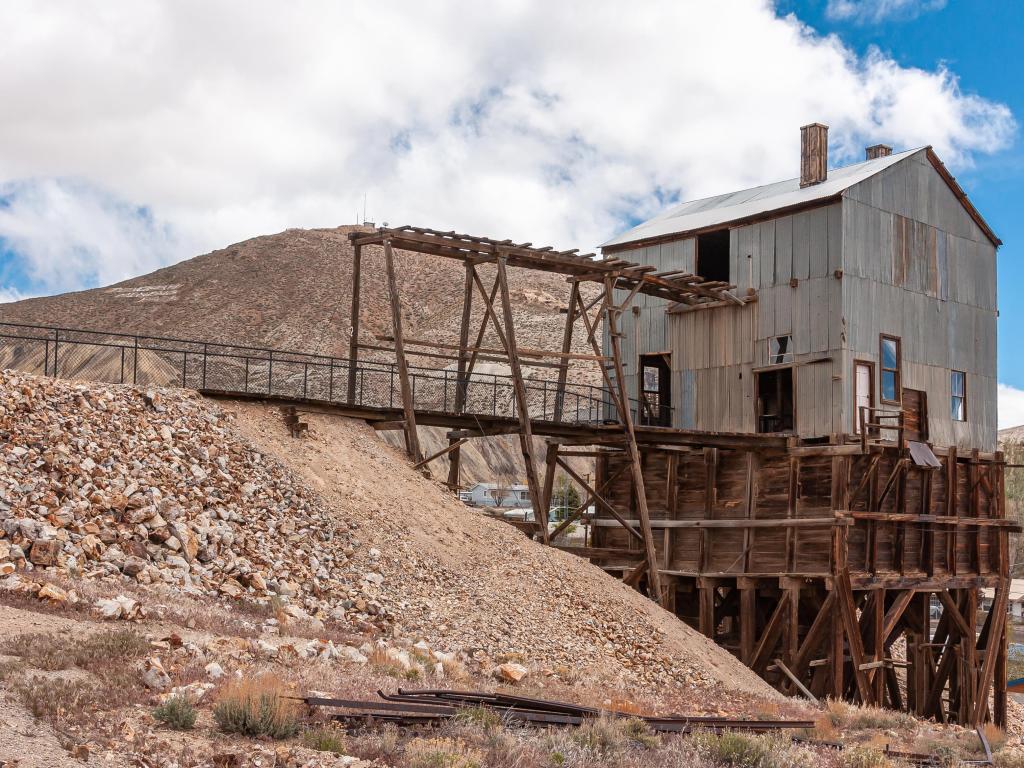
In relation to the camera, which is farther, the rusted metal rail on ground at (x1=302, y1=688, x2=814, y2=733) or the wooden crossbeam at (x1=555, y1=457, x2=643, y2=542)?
the wooden crossbeam at (x1=555, y1=457, x2=643, y2=542)

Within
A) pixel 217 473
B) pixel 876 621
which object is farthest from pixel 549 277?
pixel 217 473

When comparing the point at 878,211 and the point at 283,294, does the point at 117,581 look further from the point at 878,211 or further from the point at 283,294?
the point at 283,294

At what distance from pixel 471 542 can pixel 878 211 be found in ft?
49.2

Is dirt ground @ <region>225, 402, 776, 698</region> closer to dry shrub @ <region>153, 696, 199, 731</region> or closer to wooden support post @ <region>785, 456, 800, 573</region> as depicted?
wooden support post @ <region>785, 456, 800, 573</region>

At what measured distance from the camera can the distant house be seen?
59625mm

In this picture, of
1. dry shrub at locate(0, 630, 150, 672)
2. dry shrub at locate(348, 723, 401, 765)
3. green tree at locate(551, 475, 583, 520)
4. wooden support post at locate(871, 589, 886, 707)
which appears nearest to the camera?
dry shrub at locate(348, 723, 401, 765)

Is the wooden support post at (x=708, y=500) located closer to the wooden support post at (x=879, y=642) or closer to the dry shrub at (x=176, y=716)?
the wooden support post at (x=879, y=642)

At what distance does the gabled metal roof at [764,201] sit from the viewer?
30.2 metres

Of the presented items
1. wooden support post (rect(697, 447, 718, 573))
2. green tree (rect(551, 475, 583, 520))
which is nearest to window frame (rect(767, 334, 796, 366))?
wooden support post (rect(697, 447, 718, 573))

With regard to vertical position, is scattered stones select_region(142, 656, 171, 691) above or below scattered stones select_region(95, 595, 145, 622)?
below

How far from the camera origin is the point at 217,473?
20.7 metres

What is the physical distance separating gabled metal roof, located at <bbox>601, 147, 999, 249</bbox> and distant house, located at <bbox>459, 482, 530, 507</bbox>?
2542 cm

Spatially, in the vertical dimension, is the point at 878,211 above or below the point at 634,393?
above

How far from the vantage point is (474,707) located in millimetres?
12352
